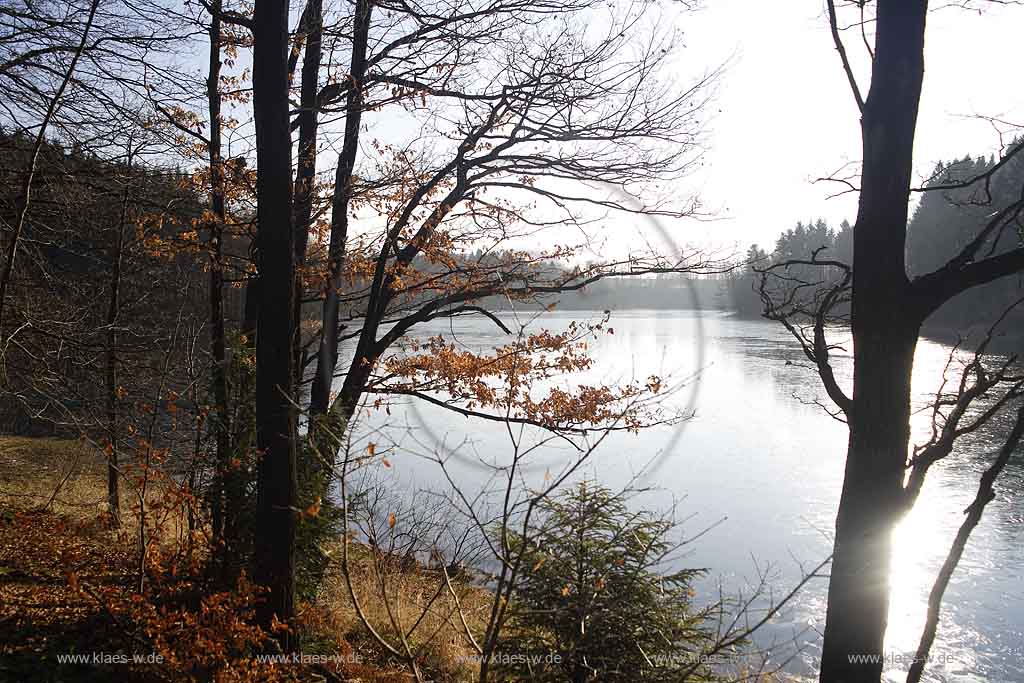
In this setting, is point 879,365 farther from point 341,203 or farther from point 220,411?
point 341,203

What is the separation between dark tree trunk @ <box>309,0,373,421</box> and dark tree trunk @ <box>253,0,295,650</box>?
3746 mm

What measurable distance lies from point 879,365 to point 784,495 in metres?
12.8

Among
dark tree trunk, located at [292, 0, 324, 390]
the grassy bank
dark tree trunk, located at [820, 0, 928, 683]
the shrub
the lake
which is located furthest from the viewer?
the lake

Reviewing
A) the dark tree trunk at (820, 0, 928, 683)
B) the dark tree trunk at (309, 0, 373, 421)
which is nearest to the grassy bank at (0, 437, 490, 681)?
the dark tree trunk at (820, 0, 928, 683)

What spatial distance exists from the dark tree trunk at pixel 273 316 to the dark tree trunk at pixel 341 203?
3.75 m

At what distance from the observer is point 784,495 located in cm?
1546

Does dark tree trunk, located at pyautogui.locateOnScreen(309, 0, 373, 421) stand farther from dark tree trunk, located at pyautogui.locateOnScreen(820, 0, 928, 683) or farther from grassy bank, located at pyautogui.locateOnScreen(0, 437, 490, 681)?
dark tree trunk, located at pyautogui.locateOnScreen(820, 0, 928, 683)

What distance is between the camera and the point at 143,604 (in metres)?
4.90

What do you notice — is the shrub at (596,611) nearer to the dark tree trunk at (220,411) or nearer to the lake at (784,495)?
the lake at (784,495)

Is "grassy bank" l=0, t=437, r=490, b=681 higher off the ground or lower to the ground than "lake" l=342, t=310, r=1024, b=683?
higher

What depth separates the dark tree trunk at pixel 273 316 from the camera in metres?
5.18

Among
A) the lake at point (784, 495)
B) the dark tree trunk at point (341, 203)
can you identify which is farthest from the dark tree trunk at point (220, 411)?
the lake at point (784, 495)

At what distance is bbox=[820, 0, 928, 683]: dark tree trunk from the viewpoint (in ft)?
12.1

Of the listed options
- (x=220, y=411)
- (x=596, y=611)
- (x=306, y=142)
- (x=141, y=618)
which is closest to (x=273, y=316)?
(x=220, y=411)
